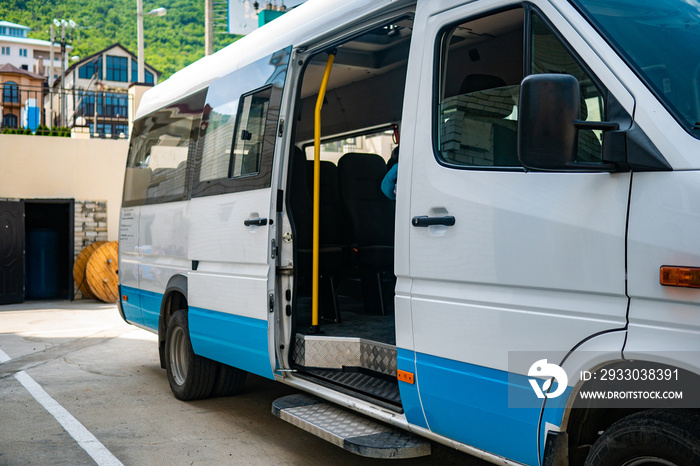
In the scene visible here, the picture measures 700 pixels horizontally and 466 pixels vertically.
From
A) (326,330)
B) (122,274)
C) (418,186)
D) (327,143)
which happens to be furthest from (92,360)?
(418,186)

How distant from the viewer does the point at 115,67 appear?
71125 mm

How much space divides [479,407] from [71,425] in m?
3.68

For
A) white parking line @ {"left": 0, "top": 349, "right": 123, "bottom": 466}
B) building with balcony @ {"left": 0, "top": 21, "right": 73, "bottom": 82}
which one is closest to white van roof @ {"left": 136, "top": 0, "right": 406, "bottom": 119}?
white parking line @ {"left": 0, "top": 349, "right": 123, "bottom": 466}

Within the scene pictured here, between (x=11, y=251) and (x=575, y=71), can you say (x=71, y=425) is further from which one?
(x=11, y=251)

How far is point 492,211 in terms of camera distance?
3.12m

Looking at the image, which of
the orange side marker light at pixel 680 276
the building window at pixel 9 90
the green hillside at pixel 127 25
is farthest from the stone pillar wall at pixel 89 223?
the green hillside at pixel 127 25

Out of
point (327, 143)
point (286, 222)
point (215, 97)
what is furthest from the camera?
point (327, 143)

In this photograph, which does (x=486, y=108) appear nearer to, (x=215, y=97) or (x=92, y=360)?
(x=215, y=97)

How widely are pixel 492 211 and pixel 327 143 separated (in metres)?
4.31

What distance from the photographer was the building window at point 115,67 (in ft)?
232

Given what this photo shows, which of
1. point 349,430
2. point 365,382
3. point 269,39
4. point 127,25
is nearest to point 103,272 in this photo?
point 269,39

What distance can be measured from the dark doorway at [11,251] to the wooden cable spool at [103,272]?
4.17ft

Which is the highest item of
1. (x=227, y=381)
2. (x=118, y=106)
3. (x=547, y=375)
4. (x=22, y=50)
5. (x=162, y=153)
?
(x=22, y=50)

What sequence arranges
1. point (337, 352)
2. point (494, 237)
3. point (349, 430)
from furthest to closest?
1. point (337, 352)
2. point (349, 430)
3. point (494, 237)
